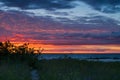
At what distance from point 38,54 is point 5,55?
134 inches

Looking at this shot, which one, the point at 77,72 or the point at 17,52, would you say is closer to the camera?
the point at 77,72

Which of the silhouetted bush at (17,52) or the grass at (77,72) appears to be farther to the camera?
the silhouetted bush at (17,52)

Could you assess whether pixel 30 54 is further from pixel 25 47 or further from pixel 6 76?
pixel 6 76

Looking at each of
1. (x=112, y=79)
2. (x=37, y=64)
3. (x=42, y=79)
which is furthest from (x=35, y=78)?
(x=37, y=64)

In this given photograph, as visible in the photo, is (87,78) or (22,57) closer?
(87,78)

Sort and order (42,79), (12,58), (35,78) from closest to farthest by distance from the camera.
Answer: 1. (42,79)
2. (35,78)
3. (12,58)

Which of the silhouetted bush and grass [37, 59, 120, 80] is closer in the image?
grass [37, 59, 120, 80]

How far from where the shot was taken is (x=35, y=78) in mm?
26891

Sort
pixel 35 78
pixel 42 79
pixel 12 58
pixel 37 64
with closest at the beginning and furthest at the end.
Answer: pixel 42 79, pixel 35 78, pixel 37 64, pixel 12 58

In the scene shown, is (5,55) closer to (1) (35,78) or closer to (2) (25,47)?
(2) (25,47)

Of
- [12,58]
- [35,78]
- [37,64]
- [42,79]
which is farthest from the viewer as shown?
[12,58]

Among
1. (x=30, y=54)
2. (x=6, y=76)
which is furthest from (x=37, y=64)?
(x=6, y=76)

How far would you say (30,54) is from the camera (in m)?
40.5

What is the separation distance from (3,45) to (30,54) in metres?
3.17
